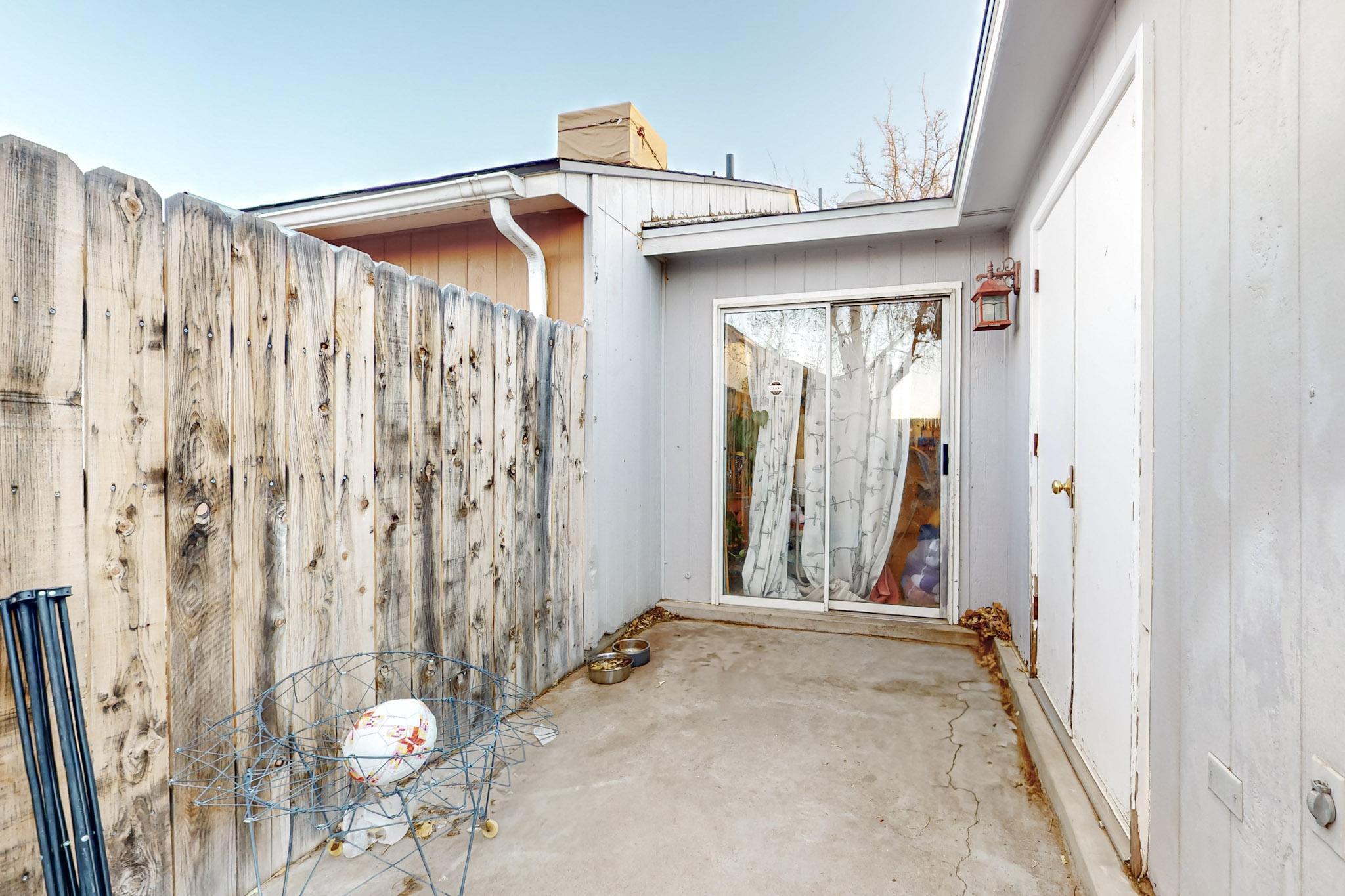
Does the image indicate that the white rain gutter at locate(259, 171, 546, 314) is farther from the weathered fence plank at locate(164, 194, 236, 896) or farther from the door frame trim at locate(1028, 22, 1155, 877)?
the door frame trim at locate(1028, 22, 1155, 877)

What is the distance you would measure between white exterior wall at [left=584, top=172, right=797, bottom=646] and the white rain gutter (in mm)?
350

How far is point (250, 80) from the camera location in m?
6.71

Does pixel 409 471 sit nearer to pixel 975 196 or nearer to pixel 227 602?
pixel 227 602

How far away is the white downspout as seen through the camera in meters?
3.30

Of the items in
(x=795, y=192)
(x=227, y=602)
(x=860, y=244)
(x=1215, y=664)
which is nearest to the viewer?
(x=1215, y=664)

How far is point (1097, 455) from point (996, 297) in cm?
168

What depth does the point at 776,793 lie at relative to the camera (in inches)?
81.4

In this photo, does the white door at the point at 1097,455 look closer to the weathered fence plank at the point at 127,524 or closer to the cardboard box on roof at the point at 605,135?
the weathered fence plank at the point at 127,524

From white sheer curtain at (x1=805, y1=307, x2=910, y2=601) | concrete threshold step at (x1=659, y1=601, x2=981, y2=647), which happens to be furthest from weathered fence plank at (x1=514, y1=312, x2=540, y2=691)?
white sheer curtain at (x1=805, y1=307, x2=910, y2=601)

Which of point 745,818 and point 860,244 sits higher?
point 860,244

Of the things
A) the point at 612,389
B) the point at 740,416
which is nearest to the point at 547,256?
the point at 612,389

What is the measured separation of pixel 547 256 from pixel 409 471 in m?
2.00

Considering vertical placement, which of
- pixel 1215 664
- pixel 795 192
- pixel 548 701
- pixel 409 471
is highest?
pixel 795 192

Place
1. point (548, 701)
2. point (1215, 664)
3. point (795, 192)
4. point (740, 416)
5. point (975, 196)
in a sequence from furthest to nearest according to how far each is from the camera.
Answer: point (795, 192), point (740, 416), point (975, 196), point (548, 701), point (1215, 664)
